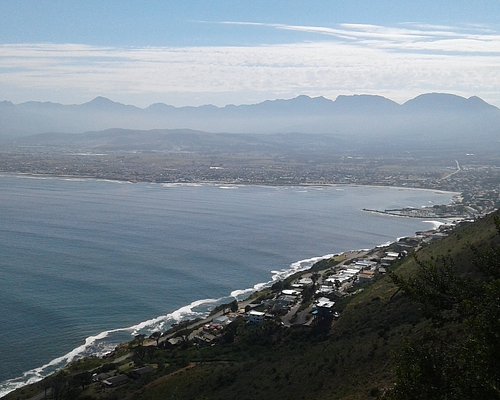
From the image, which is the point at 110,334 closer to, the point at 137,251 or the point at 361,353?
the point at 361,353

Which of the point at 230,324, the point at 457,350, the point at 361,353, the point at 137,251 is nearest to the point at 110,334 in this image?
the point at 230,324

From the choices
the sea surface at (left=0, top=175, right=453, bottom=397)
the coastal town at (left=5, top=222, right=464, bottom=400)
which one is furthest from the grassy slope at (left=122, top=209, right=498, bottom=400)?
the sea surface at (left=0, top=175, right=453, bottom=397)

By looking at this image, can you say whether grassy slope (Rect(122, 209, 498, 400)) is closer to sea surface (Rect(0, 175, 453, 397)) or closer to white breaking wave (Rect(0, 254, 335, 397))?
white breaking wave (Rect(0, 254, 335, 397))

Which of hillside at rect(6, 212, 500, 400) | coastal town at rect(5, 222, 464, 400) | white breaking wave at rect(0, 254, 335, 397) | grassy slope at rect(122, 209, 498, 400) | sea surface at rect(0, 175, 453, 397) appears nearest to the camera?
hillside at rect(6, 212, 500, 400)

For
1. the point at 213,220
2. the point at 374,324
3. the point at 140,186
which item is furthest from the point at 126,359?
the point at 140,186

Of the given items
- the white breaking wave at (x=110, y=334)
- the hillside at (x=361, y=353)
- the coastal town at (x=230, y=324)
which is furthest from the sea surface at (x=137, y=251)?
the hillside at (x=361, y=353)

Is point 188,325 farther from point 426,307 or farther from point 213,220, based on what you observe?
point 213,220

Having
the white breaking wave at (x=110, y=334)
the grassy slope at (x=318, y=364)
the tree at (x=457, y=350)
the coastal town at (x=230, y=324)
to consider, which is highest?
the tree at (x=457, y=350)

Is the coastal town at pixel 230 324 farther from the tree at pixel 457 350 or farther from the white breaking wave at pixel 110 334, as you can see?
the tree at pixel 457 350
